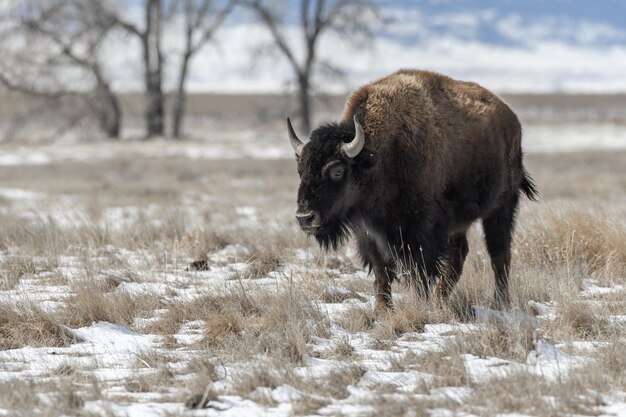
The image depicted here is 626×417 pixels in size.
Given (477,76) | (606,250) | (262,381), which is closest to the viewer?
(262,381)

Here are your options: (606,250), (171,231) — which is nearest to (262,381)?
(606,250)

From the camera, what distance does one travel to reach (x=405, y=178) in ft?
22.1

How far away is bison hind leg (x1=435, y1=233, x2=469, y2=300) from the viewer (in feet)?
23.5

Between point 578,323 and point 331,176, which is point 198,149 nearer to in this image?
point 331,176

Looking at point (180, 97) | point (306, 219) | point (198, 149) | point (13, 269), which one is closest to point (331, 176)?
point (306, 219)

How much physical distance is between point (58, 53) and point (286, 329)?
32491 mm

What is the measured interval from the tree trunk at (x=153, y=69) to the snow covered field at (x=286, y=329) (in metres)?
27.2

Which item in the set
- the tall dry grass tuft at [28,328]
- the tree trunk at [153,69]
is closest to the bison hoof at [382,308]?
the tall dry grass tuft at [28,328]

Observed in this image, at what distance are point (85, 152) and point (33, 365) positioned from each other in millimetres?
26469

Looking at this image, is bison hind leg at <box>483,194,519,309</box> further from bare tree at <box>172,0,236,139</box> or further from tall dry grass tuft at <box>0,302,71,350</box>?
bare tree at <box>172,0,236,139</box>

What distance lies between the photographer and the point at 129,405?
4.41m

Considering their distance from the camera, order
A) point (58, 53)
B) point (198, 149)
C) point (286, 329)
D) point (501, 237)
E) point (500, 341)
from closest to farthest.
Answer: point (500, 341) < point (286, 329) < point (501, 237) < point (198, 149) < point (58, 53)

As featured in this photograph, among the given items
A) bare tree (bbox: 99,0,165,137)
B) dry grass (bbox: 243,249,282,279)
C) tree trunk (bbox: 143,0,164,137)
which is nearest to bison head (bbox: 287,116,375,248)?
dry grass (bbox: 243,249,282,279)

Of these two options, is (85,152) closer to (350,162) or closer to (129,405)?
(350,162)
